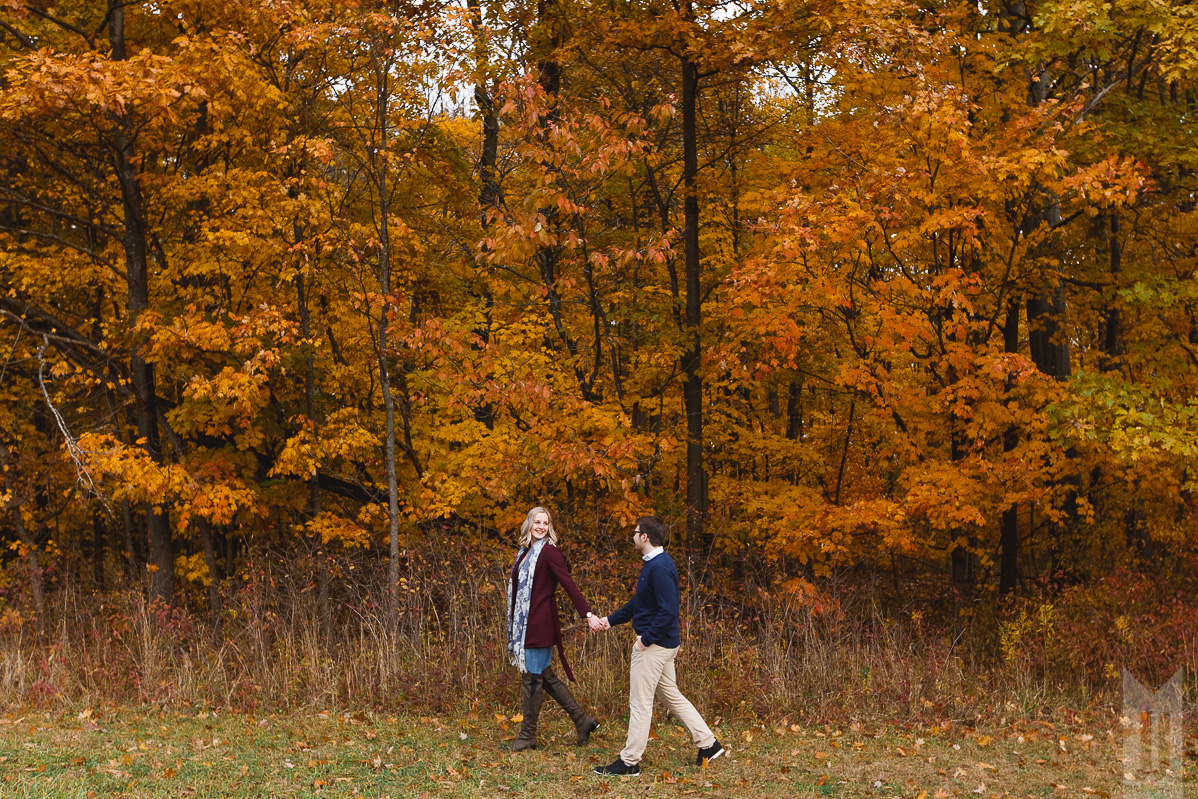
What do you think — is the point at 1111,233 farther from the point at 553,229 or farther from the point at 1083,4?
the point at 553,229

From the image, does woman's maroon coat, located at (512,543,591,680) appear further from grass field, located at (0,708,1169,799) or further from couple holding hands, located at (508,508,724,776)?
grass field, located at (0,708,1169,799)

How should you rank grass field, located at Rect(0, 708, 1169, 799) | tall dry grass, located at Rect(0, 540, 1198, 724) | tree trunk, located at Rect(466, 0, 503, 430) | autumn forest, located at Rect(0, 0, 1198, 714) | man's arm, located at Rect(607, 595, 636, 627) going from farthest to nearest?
tree trunk, located at Rect(466, 0, 503, 430), autumn forest, located at Rect(0, 0, 1198, 714), tall dry grass, located at Rect(0, 540, 1198, 724), man's arm, located at Rect(607, 595, 636, 627), grass field, located at Rect(0, 708, 1169, 799)

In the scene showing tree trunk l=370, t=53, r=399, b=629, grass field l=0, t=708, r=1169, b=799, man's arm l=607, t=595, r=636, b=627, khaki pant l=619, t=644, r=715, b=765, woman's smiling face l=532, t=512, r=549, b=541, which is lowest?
grass field l=0, t=708, r=1169, b=799

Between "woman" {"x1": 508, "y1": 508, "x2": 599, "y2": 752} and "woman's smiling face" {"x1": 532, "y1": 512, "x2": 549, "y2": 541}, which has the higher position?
"woman's smiling face" {"x1": 532, "y1": 512, "x2": 549, "y2": 541}

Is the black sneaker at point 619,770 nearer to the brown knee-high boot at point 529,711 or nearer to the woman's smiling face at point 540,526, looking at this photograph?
the brown knee-high boot at point 529,711

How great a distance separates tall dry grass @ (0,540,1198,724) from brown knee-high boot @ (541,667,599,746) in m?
1.06

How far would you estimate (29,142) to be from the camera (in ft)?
39.5

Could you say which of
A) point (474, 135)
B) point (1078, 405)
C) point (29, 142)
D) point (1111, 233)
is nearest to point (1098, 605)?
point (1078, 405)

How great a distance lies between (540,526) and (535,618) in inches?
26.0

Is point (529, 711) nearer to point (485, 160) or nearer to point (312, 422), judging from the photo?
point (312, 422)

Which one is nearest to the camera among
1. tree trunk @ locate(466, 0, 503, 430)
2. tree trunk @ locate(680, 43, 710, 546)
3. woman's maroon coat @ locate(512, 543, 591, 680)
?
woman's maroon coat @ locate(512, 543, 591, 680)

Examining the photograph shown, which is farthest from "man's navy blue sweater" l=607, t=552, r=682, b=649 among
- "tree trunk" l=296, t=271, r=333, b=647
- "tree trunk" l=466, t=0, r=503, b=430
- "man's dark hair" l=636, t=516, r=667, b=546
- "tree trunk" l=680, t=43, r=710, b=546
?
"tree trunk" l=680, t=43, r=710, b=546

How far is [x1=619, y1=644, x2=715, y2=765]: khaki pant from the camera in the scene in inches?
245

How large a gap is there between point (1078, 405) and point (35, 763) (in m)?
9.99
